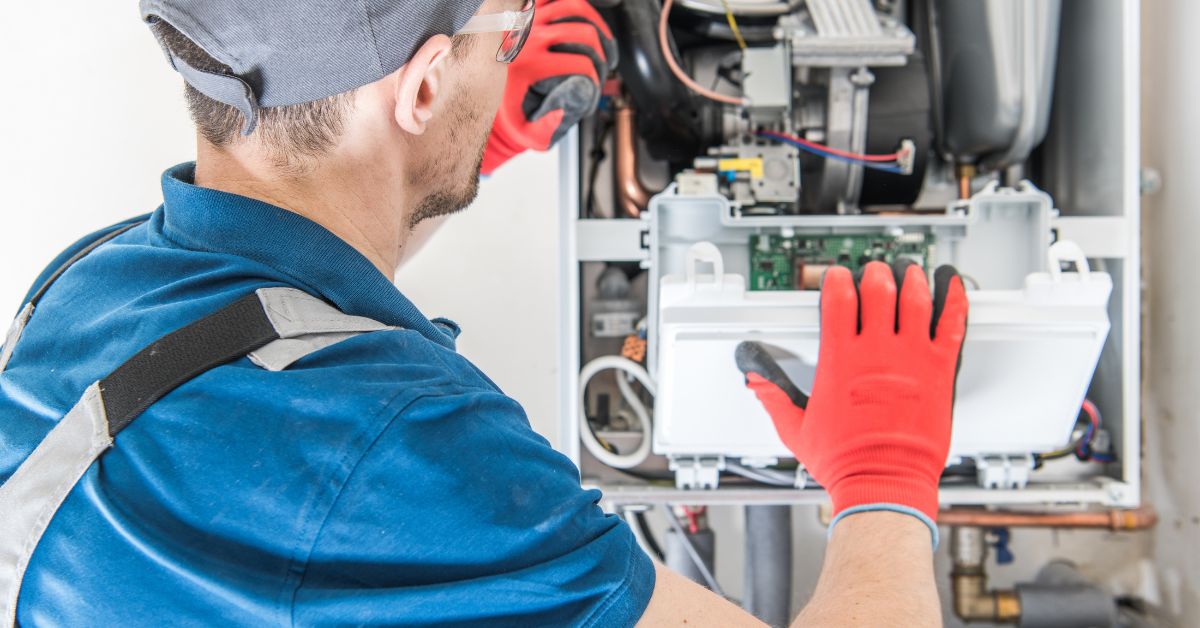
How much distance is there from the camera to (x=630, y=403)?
1.24 m

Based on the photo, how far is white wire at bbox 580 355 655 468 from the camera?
46.3 inches

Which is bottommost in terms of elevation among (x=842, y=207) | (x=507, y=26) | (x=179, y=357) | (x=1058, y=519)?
(x=1058, y=519)

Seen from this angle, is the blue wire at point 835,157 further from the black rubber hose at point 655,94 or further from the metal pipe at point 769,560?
the metal pipe at point 769,560

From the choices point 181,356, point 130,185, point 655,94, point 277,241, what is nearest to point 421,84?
point 277,241

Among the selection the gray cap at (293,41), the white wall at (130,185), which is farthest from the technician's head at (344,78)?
the white wall at (130,185)

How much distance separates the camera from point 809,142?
1.23 meters

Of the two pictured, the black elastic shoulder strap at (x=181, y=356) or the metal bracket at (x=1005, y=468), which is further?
the metal bracket at (x=1005, y=468)

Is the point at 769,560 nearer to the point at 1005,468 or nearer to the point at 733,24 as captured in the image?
the point at 1005,468

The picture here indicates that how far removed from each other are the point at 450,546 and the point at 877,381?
54cm

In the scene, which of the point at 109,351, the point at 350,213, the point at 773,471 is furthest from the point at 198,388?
the point at 773,471

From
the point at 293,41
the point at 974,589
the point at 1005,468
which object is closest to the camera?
the point at 293,41

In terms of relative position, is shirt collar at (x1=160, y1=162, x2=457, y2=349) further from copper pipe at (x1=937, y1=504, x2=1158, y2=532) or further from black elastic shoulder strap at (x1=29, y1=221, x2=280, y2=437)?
copper pipe at (x1=937, y1=504, x2=1158, y2=532)

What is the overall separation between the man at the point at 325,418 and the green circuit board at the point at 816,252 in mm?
320

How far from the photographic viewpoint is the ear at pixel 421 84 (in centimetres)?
70
